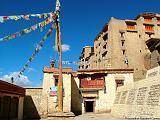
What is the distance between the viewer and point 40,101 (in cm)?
3150

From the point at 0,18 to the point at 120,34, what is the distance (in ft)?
125

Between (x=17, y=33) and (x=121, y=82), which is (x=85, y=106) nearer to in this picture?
(x=121, y=82)

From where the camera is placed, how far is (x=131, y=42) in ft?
173

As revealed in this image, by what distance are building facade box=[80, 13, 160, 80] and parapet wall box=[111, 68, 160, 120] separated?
22.5 m

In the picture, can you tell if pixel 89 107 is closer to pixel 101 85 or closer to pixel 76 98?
pixel 76 98

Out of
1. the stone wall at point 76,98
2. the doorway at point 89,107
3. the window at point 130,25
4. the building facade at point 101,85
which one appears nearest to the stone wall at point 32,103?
the stone wall at point 76,98

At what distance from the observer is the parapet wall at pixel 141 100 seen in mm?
18859

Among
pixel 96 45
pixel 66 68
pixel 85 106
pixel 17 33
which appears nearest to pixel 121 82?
pixel 85 106

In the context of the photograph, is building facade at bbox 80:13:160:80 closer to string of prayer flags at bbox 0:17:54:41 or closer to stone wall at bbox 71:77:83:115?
stone wall at bbox 71:77:83:115

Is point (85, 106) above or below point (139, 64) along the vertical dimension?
below

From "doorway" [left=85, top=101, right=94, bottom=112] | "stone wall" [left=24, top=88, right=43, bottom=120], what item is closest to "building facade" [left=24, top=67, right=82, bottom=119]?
"stone wall" [left=24, top=88, right=43, bottom=120]

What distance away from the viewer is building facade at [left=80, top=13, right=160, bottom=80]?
5081 cm

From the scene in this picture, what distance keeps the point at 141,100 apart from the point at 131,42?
107 feet

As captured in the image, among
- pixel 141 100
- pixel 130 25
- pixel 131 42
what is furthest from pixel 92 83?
pixel 130 25
